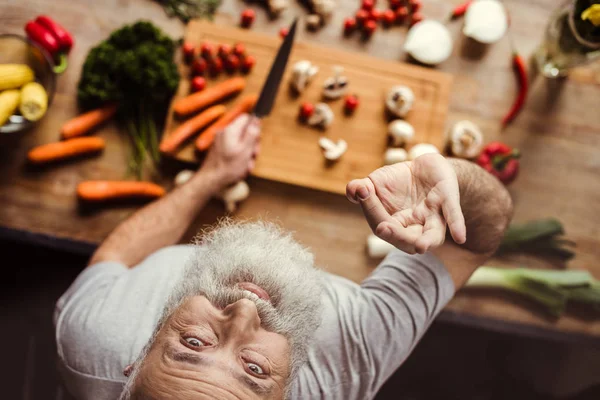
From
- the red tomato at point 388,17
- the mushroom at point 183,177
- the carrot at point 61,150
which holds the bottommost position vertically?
the mushroom at point 183,177

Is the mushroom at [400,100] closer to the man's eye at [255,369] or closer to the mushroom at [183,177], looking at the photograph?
the mushroom at [183,177]

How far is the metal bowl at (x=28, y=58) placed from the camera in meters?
1.56

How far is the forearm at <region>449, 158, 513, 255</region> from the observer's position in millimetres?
1195

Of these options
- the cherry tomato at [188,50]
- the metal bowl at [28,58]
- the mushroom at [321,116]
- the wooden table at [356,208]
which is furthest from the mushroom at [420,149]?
the metal bowl at [28,58]

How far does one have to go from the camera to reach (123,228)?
1.56m

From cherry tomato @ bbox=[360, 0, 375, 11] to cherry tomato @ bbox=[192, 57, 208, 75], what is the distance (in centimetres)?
53

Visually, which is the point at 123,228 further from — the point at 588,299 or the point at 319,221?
the point at 588,299

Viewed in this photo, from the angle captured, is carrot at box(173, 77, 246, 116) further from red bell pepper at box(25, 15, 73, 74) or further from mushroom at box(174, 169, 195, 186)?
red bell pepper at box(25, 15, 73, 74)

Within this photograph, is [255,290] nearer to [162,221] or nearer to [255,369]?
[255,369]

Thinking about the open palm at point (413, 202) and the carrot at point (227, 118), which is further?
the carrot at point (227, 118)

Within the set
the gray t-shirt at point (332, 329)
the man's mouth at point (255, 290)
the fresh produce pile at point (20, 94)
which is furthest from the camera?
the fresh produce pile at point (20, 94)

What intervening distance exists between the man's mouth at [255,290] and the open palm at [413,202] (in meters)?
0.32

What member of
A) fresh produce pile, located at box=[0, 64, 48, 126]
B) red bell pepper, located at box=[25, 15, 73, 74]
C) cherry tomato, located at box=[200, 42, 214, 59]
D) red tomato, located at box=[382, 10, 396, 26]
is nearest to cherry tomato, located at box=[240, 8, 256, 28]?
cherry tomato, located at box=[200, 42, 214, 59]

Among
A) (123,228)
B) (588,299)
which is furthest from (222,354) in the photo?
(588,299)
